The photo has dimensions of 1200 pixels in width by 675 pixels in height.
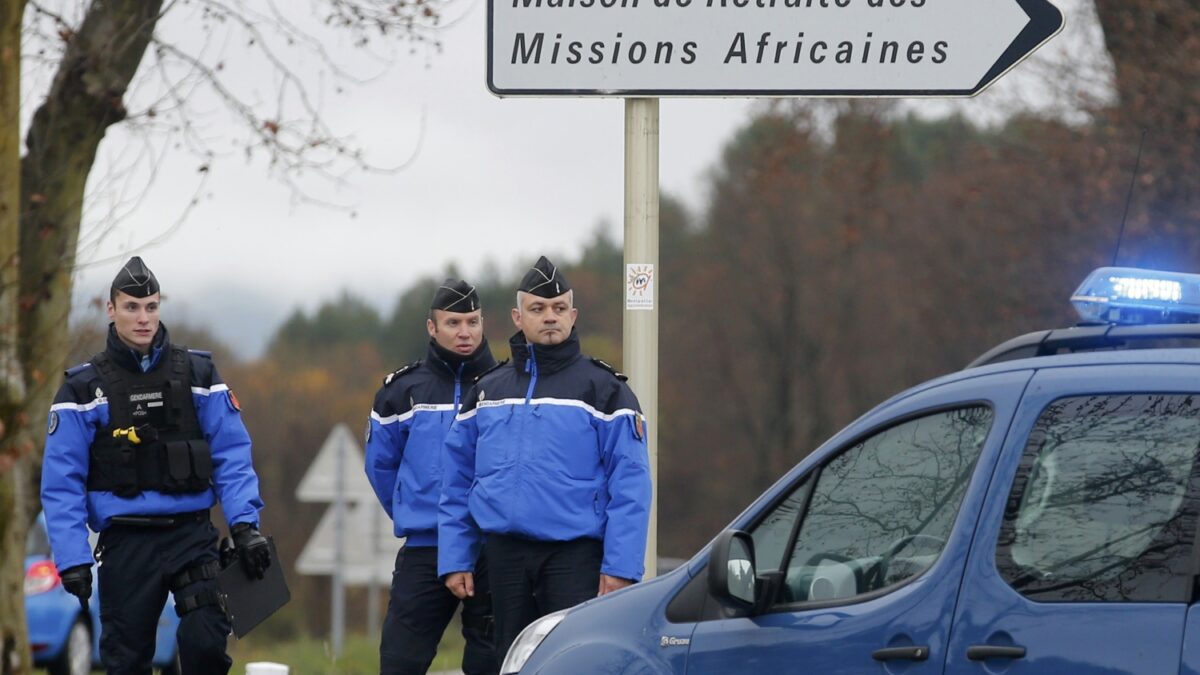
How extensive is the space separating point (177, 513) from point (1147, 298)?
4077 millimetres

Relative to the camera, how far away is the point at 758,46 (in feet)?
21.7

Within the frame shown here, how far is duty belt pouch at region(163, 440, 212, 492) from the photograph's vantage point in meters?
7.22

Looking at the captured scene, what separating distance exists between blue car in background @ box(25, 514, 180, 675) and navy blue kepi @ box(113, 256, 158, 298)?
23.2ft

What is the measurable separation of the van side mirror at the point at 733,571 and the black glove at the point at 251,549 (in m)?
2.93

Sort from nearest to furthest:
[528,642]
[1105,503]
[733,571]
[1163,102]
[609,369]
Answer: [1105,503]
[733,571]
[528,642]
[609,369]
[1163,102]

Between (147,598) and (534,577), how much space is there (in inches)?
62.3

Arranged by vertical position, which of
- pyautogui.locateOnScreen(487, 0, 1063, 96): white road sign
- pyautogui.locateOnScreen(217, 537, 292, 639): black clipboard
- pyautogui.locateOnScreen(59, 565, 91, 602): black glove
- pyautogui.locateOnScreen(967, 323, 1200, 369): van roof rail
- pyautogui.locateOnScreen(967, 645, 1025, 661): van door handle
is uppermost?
pyautogui.locateOnScreen(487, 0, 1063, 96): white road sign

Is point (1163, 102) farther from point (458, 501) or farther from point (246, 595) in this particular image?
point (246, 595)

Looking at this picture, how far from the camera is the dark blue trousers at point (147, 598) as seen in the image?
724cm

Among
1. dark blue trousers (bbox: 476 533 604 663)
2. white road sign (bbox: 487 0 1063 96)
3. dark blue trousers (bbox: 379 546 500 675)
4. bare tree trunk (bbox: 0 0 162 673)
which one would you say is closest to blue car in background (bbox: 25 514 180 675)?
bare tree trunk (bbox: 0 0 162 673)

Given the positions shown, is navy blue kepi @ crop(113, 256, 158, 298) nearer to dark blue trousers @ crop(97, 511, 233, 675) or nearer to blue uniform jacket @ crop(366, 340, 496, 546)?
dark blue trousers @ crop(97, 511, 233, 675)

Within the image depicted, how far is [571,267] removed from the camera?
74.9 metres

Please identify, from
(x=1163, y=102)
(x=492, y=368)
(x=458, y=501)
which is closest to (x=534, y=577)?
(x=458, y=501)

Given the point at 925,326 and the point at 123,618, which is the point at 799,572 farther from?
the point at 925,326
